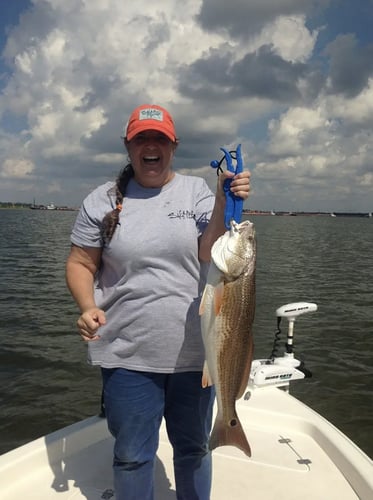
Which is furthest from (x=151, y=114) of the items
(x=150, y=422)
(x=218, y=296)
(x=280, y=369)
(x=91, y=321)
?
(x=280, y=369)

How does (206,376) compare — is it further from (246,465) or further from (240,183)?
(246,465)

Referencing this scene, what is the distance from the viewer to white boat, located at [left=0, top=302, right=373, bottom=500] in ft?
12.6

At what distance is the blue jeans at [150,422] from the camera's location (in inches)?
112

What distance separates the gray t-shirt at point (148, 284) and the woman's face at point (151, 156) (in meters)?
0.14

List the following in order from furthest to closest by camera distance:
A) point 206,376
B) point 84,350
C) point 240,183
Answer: point 84,350, point 206,376, point 240,183

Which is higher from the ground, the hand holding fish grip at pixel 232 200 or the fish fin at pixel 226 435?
the hand holding fish grip at pixel 232 200

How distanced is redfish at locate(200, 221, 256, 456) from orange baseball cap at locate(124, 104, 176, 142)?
754 millimetres

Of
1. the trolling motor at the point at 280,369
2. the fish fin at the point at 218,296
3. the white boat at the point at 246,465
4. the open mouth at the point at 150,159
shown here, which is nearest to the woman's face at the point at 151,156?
the open mouth at the point at 150,159

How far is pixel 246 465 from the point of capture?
4285 mm

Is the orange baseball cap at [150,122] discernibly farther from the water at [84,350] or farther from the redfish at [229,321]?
the water at [84,350]

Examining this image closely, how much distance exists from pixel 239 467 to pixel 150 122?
10.9 feet

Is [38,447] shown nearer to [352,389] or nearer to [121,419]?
[121,419]

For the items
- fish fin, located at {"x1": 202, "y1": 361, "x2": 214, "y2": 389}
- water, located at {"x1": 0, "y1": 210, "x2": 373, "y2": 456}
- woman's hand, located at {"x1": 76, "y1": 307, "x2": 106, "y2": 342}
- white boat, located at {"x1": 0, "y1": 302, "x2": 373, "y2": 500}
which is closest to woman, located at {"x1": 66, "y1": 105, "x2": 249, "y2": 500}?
woman's hand, located at {"x1": 76, "y1": 307, "x2": 106, "y2": 342}

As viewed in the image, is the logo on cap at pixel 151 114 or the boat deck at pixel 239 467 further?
the boat deck at pixel 239 467
